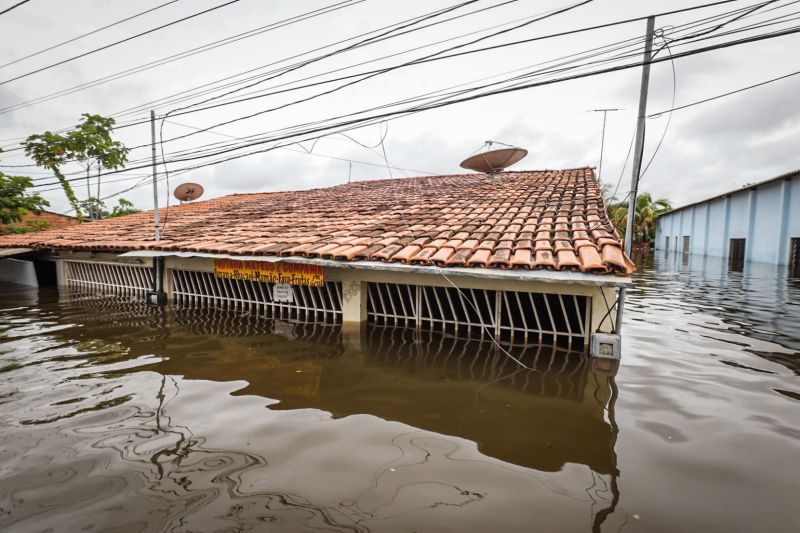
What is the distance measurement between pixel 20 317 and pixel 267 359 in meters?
7.46

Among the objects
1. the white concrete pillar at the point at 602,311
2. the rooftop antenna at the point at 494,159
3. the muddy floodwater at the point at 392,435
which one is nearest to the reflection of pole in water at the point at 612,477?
the muddy floodwater at the point at 392,435

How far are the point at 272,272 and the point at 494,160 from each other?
7.41m

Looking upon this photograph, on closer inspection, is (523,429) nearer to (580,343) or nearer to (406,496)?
(406,496)

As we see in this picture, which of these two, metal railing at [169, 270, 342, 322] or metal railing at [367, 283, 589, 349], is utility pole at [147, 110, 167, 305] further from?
metal railing at [367, 283, 589, 349]

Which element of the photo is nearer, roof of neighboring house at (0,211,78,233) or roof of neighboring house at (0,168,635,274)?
roof of neighboring house at (0,168,635,274)

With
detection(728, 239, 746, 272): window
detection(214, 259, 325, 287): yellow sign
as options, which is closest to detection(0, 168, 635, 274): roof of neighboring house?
detection(214, 259, 325, 287): yellow sign

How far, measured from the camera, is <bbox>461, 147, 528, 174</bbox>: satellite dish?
1116cm

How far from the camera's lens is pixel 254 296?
29.8 feet

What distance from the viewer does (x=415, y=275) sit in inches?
263

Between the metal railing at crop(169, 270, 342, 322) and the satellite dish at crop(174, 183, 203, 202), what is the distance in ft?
23.1

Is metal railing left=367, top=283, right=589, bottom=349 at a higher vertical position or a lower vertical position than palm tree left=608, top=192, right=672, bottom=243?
lower

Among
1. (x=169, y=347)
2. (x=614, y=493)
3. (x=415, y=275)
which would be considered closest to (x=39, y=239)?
(x=169, y=347)

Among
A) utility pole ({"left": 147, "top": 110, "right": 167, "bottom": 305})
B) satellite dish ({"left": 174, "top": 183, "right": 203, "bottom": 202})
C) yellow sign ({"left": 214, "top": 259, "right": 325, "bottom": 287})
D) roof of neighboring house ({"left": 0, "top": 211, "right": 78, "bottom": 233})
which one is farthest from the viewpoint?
roof of neighboring house ({"left": 0, "top": 211, "right": 78, "bottom": 233})

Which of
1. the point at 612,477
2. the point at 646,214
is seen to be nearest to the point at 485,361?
the point at 612,477
